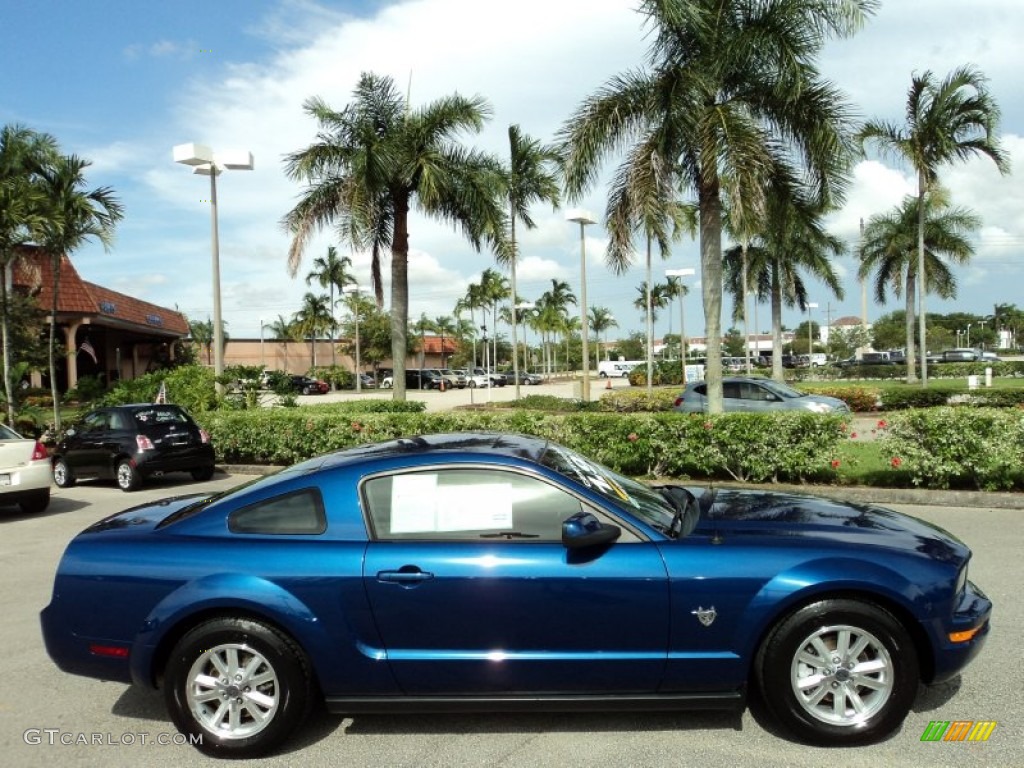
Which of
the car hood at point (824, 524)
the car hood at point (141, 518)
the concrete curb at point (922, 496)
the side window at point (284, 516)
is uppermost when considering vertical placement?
the side window at point (284, 516)

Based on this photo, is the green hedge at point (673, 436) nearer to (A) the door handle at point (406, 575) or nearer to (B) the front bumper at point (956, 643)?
(A) the door handle at point (406, 575)

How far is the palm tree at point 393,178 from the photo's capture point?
59.3ft

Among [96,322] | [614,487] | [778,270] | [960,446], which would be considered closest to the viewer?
[614,487]

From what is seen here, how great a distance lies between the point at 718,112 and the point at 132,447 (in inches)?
429

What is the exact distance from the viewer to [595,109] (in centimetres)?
1354

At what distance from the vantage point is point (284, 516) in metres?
3.79

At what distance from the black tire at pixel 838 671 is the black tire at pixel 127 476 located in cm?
1171

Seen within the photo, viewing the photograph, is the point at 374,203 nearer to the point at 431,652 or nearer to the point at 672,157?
the point at 672,157

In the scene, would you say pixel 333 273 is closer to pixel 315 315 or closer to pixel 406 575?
pixel 315 315

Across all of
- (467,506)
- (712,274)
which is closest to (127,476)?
(712,274)

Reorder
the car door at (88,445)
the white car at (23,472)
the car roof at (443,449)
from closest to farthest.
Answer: the car roof at (443,449) → the white car at (23,472) → the car door at (88,445)

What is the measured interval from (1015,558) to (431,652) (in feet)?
18.9

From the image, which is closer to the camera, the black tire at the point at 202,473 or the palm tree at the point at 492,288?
the black tire at the point at 202,473

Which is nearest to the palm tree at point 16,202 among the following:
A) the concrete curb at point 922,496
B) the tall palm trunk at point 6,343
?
the tall palm trunk at point 6,343
